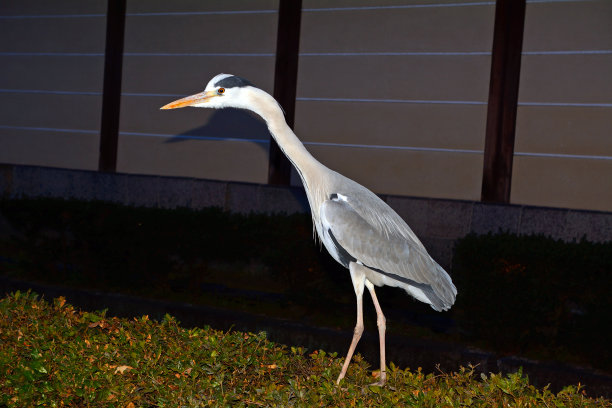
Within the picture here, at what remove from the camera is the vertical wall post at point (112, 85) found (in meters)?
9.95

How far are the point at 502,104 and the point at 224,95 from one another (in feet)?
13.9

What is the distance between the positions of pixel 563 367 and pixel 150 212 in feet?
13.9

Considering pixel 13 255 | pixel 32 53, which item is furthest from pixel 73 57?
pixel 13 255

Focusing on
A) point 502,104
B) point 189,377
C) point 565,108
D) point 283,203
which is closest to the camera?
point 189,377

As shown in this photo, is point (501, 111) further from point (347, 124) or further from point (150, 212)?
point (150, 212)

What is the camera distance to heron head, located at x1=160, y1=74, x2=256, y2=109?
4391 millimetres

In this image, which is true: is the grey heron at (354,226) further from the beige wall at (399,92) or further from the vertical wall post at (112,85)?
the vertical wall post at (112,85)

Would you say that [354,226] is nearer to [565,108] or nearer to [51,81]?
[565,108]

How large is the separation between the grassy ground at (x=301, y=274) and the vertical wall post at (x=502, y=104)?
4.82 feet

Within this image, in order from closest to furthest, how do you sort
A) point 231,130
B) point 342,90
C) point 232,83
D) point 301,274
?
point 232,83
point 301,274
point 342,90
point 231,130

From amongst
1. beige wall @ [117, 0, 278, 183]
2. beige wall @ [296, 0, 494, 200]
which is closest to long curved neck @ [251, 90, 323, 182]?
beige wall @ [296, 0, 494, 200]

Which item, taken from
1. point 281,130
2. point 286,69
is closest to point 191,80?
point 286,69

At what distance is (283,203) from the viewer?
28.6ft

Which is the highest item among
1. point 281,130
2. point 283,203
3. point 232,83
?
point 232,83
